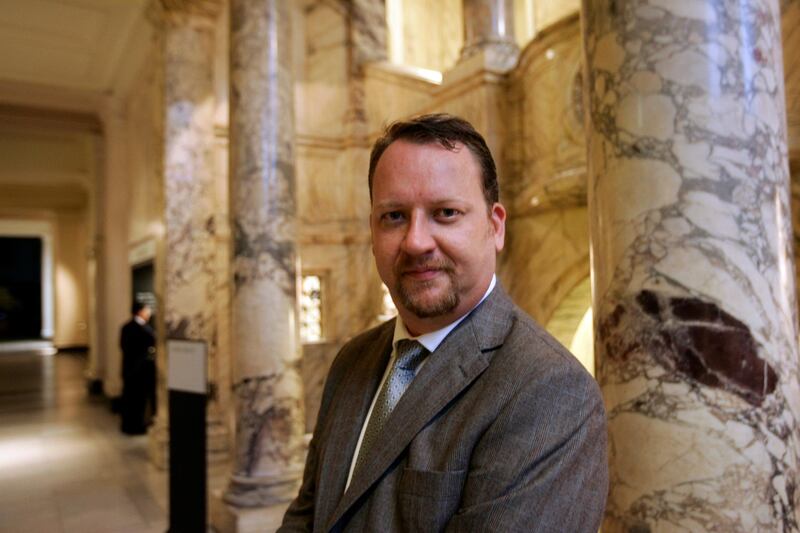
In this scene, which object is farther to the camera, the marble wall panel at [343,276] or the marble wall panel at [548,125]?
the marble wall panel at [343,276]

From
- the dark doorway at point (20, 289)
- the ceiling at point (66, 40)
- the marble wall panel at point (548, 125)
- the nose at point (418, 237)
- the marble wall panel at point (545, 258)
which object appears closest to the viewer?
the nose at point (418, 237)

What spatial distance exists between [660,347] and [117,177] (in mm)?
12050

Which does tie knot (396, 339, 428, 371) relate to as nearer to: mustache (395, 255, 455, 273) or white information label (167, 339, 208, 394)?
mustache (395, 255, 455, 273)

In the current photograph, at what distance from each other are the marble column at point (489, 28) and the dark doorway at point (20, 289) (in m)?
32.6

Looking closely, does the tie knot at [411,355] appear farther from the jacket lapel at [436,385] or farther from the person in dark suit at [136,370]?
the person in dark suit at [136,370]

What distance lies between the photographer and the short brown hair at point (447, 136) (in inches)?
53.5

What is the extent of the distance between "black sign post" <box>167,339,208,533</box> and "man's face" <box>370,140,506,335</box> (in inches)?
118

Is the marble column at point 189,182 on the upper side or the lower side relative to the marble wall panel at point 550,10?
lower

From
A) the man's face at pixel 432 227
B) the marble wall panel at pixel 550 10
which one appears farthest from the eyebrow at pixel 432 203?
the marble wall panel at pixel 550 10

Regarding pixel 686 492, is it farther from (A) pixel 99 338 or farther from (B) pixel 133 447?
(A) pixel 99 338

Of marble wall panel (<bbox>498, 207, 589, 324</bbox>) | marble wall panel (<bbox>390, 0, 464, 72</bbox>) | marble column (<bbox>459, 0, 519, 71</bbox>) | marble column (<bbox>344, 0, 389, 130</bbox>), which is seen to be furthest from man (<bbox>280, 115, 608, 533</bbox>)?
marble wall panel (<bbox>390, 0, 464, 72</bbox>)

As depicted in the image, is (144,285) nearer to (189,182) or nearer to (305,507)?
(189,182)

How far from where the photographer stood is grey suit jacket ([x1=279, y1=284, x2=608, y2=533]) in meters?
1.16

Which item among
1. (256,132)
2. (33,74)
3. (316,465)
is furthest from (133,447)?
(316,465)
